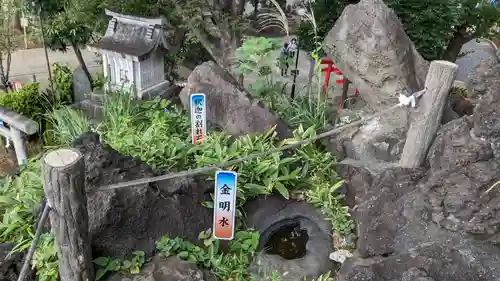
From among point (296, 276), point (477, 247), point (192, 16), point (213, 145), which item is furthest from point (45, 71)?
point (477, 247)

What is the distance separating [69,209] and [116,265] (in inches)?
31.4

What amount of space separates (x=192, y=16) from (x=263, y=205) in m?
3.36

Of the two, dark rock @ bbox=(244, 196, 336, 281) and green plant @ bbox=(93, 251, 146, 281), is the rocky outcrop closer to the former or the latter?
dark rock @ bbox=(244, 196, 336, 281)

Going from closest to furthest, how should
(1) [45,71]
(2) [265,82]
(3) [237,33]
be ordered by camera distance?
(2) [265,82] → (3) [237,33] → (1) [45,71]

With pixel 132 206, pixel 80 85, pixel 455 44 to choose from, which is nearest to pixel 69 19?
pixel 80 85

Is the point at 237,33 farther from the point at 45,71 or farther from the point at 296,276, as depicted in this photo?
the point at 45,71

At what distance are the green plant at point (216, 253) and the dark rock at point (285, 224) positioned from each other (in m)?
0.11

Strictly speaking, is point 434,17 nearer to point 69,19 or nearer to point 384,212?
point 384,212

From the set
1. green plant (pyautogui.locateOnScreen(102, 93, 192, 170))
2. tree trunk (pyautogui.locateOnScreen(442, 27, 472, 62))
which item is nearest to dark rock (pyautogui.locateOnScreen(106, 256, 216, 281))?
green plant (pyautogui.locateOnScreen(102, 93, 192, 170))

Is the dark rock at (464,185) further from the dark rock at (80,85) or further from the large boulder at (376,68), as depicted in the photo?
the dark rock at (80,85)

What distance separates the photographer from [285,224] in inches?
182

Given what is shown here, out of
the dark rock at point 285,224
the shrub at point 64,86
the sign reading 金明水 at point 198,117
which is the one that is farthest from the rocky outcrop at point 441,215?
the shrub at point 64,86

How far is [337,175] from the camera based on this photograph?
498cm

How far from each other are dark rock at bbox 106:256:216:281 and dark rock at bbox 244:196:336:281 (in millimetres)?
587
